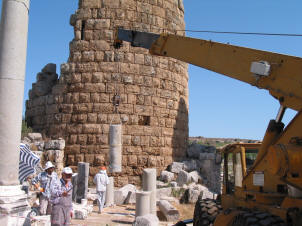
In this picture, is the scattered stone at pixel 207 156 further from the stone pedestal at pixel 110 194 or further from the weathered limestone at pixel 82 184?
the weathered limestone at pixel 82 184

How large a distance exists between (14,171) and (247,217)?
12.8 ft

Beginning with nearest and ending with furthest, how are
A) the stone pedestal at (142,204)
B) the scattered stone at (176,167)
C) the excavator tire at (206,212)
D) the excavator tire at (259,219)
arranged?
the excavator tire at (259,219) < the excavator tire at (206,212) < the stone pedestal at (142,204) < the scattered stone at (176,167)

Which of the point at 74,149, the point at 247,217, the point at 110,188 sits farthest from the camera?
the point at 74,149

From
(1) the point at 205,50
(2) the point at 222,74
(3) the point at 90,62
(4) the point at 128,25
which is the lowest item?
(2) the point at 222,74

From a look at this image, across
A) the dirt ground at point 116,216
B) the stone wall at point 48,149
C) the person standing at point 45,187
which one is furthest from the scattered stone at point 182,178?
the person standing at point 45,187

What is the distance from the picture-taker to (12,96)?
5797 mm

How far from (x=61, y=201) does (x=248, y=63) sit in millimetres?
3890

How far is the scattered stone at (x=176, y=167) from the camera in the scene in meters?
13.9

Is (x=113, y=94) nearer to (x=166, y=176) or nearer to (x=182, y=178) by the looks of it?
(x=166, y=176)

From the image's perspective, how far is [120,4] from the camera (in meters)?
14.0

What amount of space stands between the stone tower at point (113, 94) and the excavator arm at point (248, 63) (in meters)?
6.69

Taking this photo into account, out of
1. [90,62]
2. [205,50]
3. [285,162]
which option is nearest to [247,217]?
[285,162]

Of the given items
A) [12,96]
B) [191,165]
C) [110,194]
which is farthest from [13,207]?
[191,165]

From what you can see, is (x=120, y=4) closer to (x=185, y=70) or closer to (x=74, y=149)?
(x=185, y=70)
